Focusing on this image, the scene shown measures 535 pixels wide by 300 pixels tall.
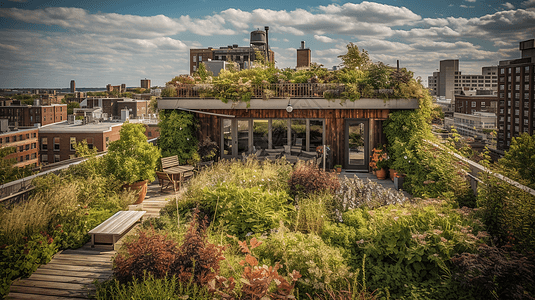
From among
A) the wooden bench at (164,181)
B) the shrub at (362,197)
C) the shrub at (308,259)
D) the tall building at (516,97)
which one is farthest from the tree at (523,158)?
the tall building at (516,97)

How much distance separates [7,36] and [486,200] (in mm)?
10133

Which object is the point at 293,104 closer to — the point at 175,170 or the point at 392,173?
the point at 392,173

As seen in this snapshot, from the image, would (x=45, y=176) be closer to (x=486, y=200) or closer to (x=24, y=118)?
(x=486, y=200)

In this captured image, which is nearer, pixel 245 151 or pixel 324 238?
pixel 324 238

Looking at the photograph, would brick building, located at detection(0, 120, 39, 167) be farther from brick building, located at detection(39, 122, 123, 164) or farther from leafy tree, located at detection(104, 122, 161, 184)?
leafy tree, located at detection(104, 122, 161, 184)

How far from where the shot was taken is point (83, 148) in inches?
336

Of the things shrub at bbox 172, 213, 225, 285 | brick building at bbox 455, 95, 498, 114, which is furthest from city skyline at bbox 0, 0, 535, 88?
brick building at bbox 455, 95, 498, 114

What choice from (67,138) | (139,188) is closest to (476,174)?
(139,188)

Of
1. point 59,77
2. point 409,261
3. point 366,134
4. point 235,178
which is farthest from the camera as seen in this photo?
point 366,134

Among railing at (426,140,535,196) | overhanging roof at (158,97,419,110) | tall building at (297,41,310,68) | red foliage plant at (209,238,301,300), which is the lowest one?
red foliage plant at (209,238,301,300)

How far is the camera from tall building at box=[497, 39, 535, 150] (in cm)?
7919

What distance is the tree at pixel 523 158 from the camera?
5.72 metres

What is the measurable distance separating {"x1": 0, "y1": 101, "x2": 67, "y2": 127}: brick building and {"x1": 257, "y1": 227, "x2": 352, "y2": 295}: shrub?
7453 centimetres

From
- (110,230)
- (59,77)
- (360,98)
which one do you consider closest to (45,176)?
(110,230)
